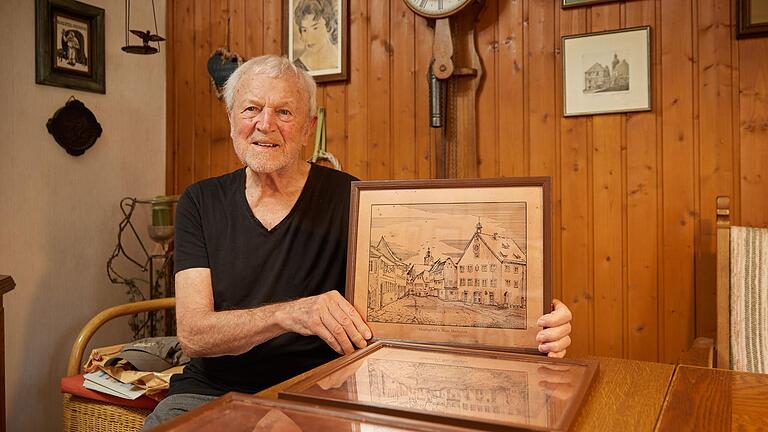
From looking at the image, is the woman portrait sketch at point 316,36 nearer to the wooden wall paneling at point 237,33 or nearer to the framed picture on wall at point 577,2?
the wooden wall paneling at point 237,33

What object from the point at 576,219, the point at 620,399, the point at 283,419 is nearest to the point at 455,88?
the point at 576,219

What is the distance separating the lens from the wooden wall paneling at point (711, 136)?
2.13 m

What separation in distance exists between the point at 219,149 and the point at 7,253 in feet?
3.37

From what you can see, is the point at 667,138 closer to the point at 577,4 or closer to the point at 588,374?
the point at 577,4

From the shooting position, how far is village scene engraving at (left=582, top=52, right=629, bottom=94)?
7.43 ft

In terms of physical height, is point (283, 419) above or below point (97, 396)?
above

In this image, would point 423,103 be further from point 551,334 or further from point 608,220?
point 551,334

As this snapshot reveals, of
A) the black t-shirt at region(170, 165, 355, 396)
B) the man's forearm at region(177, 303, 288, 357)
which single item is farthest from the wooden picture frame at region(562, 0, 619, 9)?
the man's forearm at region(177, 303, 288, 357)

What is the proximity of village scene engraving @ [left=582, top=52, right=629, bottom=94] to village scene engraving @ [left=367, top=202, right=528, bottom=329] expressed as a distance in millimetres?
1494

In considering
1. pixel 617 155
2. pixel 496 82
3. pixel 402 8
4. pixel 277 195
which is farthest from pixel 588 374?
pixel 402 8

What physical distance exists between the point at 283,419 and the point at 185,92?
9.32 feet

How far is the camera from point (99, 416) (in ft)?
6.82

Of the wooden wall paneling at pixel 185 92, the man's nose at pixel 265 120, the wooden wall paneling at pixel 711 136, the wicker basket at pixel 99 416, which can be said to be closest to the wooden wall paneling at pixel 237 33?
the wooden wall paneling at pixel 185 92

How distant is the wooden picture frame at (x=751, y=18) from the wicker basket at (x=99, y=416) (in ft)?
7.64
